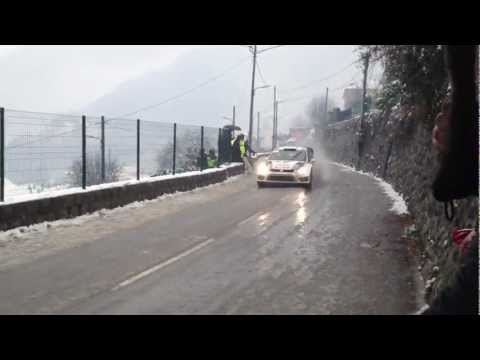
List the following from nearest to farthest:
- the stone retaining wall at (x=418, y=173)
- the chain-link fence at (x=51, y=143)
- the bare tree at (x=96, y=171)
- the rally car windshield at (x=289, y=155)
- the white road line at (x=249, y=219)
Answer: the stone retaining wall at (x=418, y=173), the chain-link fence at (x=51, y=143), the white road line at (x=249, y=219), the bare tree at (x=96, y=171), the rally car windshield at (x=289, y=155)

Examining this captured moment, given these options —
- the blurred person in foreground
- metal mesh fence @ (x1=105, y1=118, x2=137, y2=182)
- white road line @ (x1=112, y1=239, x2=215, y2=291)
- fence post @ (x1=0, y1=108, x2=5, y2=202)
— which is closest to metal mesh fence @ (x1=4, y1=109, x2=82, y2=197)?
fence post @ (x1=0, y1=108, x2=5, y2=202)

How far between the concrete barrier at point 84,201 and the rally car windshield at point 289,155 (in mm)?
3895

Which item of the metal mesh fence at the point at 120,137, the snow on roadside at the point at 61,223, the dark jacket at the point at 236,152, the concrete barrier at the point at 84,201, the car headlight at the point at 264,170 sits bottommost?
the snow on roadside at the point at 61,223

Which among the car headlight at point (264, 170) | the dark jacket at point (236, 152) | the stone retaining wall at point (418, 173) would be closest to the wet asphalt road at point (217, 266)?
the stone retaining wall at point (418, 173)

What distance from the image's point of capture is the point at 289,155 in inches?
766

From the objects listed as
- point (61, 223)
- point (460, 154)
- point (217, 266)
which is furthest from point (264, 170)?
point (460, 154)

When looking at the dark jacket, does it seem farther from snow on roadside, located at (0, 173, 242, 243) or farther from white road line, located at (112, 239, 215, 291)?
white road line, located at (112, 239, 215, 291)

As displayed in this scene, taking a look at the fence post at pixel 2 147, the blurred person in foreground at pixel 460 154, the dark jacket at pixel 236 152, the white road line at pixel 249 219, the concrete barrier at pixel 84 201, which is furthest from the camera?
the dark jacket at pixel 236 152

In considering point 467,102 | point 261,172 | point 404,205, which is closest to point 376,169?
point 261,172

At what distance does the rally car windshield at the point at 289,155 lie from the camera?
1912 centimetres

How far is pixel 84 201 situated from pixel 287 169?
9025mm

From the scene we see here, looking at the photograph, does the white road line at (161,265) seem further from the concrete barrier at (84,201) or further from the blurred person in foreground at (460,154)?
the blurred person in foreground at (460,154)

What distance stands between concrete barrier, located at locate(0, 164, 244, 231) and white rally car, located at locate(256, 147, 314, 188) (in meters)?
3.01
